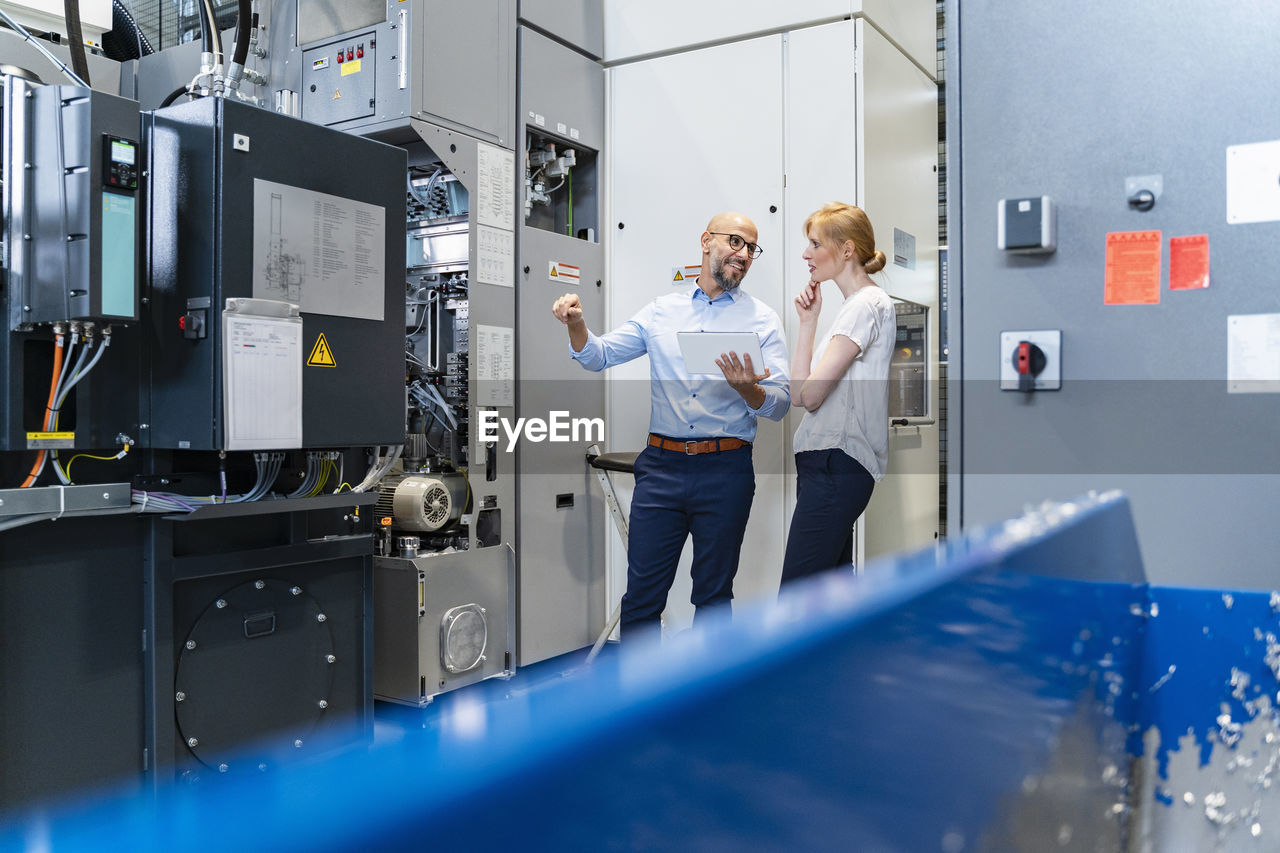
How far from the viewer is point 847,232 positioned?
3234mm

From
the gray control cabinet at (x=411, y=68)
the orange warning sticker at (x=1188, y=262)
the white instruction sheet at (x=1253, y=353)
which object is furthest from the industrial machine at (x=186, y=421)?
the white instruction sheet at (x=1253, y=353)

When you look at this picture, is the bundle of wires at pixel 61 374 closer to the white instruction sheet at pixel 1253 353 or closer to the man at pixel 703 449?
the man at pixel 703 449

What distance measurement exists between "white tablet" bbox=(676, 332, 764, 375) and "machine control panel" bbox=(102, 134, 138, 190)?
5.30 ft

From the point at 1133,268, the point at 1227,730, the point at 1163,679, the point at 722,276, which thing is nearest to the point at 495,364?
the point at 722,276

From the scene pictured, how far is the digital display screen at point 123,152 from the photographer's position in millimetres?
2264

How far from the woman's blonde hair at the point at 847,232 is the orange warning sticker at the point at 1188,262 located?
118cm

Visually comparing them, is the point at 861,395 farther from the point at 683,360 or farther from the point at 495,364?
the point at 495,364

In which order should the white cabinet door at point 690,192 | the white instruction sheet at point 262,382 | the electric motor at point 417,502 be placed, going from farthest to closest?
the white cabinet door at point 690,192 < the electric motor at point 417,502 < the white instruction sheet at point 262,382

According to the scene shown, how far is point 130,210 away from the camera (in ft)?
7.54

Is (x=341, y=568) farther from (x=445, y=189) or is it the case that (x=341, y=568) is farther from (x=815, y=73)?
(x=815, y=73)

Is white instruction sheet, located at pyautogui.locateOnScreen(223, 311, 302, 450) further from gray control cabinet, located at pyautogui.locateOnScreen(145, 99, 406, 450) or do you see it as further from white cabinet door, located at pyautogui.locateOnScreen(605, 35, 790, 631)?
white cabinet door, located at pyautogui.locateOnScreen(605, 35, 790, 631)

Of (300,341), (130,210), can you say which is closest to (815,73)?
(300,341)

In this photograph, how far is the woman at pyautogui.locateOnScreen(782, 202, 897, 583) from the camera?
312cm

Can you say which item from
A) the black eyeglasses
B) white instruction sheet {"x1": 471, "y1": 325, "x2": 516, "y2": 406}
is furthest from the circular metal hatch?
the black eyeglasses
